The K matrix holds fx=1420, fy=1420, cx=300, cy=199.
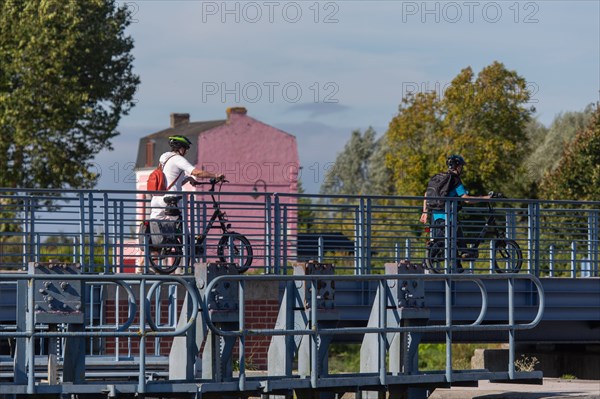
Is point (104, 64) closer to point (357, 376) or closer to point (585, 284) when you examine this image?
point (585, 284)

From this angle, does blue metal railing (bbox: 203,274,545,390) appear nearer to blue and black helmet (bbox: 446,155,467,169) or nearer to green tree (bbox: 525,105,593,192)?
blue and black helmet (bbox: 446,155,467,169)

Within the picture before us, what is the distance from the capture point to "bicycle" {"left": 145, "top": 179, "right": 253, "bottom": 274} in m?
17.6

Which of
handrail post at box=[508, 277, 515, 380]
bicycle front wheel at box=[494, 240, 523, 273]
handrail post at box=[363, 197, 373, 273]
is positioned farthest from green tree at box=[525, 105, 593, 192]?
handrail post at box=[508, 277, 515, 380]

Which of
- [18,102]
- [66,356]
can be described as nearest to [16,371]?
[66,356]

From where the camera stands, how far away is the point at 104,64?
46.2m

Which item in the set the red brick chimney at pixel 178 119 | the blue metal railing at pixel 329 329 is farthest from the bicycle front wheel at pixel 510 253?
the red brick chimney at pixel 178 119

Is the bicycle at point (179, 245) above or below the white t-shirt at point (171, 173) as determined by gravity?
below

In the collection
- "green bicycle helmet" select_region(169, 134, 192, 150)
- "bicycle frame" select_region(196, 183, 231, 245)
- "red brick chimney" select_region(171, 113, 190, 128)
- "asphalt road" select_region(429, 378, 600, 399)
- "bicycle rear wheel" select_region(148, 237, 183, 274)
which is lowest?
"asphalt road" select_region(429, 378, 600, 399)

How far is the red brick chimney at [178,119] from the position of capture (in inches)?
3275

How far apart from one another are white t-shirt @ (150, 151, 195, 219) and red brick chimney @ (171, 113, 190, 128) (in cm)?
6571

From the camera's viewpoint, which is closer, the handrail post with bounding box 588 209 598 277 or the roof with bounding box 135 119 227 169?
the handrail post with bounding box 588 209 598 277

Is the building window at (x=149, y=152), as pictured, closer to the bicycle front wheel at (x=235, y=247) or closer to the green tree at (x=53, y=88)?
the green tree at (x=53, y=88)

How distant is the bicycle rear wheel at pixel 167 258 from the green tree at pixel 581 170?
32.6 metres

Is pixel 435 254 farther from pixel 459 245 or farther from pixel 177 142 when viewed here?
pixel 177 142
